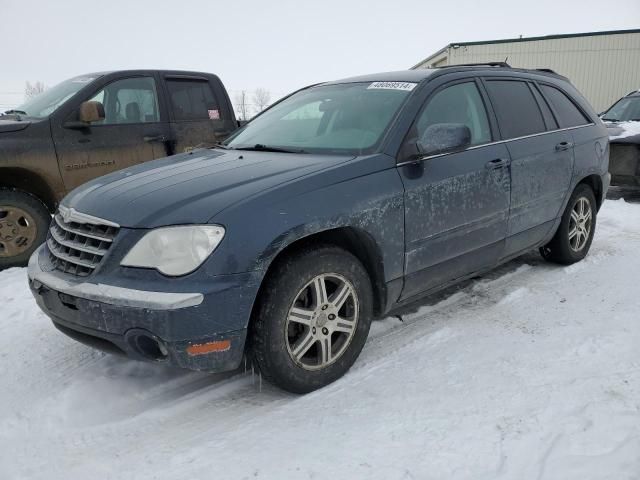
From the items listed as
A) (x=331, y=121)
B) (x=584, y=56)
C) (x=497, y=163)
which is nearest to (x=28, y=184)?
(x=331, y=121)

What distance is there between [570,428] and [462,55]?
2396 centimetres

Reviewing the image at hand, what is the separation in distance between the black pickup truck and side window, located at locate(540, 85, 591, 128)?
11.4 ft

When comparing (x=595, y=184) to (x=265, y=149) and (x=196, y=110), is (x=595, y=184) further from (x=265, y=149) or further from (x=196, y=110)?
(x=196, y=110)

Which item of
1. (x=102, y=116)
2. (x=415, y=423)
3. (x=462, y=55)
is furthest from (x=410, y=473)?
(x=462, y=55)

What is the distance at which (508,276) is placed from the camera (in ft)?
14.6

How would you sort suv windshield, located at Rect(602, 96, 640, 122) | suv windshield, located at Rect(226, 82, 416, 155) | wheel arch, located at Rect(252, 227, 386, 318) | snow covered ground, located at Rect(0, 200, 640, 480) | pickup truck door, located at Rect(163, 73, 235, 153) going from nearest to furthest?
snow covered ground, located at Rect(0, 200, 640, 480), wheel arch, located at Rect(252, 227, 386, 318), suv windshield, located at Rect(226, 82, 416, 155), pickup truck door, located at Rect(163, 73, 235, 153), suv windshield, located at Rect(602, 96, 640, 122)

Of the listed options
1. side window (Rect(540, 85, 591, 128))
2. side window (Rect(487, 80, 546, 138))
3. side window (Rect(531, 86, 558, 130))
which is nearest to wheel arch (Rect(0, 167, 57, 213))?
side window (Rect(487, 80, 546, 138))

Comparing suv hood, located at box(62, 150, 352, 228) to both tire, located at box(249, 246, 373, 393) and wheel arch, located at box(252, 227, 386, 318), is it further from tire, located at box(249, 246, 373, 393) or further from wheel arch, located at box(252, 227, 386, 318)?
tire, located at box(249, 246, 373, 393)

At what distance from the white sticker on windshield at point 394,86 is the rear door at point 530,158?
79cm

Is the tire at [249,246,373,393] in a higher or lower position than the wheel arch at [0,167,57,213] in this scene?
lower

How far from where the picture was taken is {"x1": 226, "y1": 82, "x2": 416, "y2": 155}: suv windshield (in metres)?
3.14

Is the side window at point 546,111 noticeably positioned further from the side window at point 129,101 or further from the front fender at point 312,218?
the side window at point 129,101

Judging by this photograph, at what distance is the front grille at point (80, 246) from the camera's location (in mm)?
2447

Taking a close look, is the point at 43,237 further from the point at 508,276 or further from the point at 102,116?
the point at 508,276
